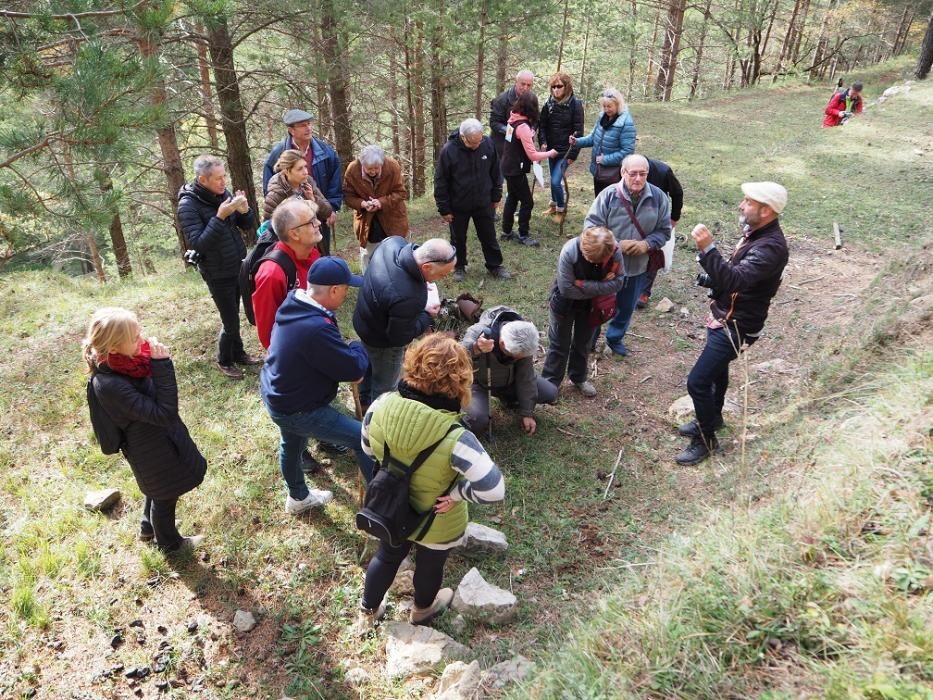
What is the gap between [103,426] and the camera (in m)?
3.14

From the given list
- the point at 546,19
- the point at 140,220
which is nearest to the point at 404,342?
the point at 546,19

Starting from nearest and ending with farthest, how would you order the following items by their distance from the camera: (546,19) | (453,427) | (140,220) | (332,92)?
(453,427) → (332,92) → (546,19) → (140,220)

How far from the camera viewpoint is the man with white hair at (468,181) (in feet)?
21.6

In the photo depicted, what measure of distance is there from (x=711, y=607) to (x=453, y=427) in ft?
4.62

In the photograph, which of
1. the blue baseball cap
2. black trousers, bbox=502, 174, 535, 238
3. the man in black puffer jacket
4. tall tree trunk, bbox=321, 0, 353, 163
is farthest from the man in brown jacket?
tall tree trunk, bbox=321, 0, 353, 163

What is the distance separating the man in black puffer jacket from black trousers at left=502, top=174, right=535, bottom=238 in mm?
4062

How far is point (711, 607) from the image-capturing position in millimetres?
2348

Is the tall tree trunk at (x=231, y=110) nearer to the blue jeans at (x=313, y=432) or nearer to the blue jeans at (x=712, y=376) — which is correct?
the blue jeans at (x=313, y=432)

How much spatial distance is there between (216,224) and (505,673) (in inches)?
167

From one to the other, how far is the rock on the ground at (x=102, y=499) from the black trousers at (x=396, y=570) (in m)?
2.25

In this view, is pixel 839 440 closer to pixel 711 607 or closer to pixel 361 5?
pixel 711 607

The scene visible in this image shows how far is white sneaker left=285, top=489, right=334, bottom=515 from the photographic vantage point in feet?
13.4

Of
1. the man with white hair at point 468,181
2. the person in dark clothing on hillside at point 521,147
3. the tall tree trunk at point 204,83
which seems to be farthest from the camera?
the tall tree trunk at point 204,83

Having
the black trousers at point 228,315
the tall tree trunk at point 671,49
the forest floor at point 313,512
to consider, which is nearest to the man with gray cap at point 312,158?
the black trousers at point 228,315
